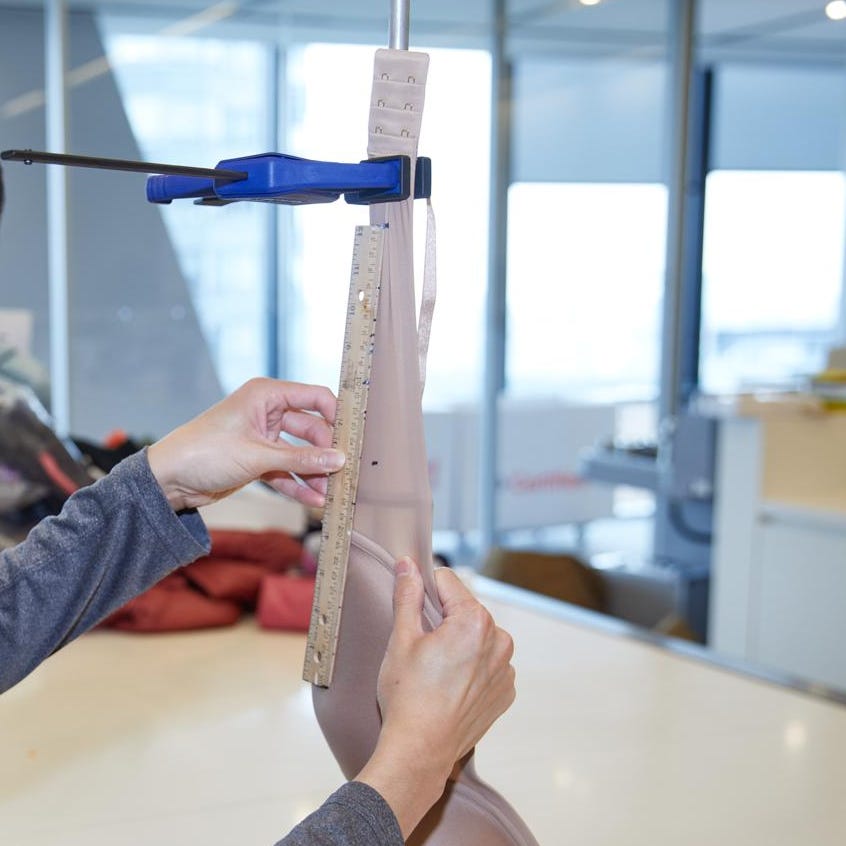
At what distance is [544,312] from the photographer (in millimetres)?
4793

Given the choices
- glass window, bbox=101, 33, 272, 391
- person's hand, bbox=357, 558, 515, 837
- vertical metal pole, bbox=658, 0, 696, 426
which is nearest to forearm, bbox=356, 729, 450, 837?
person's hand, bbox=357, 558, 515, 837

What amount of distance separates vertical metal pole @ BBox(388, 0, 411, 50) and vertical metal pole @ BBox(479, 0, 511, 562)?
3.87 m

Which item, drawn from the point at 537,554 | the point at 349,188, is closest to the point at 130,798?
the point at 349,188

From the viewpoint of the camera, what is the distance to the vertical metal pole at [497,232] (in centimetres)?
467

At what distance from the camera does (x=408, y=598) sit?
0.83 metres

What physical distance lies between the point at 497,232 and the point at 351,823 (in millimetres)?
4143

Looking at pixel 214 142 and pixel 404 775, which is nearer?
pixel 404 775

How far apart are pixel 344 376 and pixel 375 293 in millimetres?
69

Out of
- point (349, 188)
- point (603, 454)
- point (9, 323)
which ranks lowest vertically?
point (603, 454)

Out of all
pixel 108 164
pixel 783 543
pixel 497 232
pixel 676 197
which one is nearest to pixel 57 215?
pixel 497 232

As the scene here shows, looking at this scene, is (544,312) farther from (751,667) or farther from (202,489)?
(202,489)

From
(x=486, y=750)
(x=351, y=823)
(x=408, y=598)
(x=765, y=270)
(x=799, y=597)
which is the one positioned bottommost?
(x=799, y=597)

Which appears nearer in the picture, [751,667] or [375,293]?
[375,293]

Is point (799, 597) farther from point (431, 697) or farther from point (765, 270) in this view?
point (431, 697)
